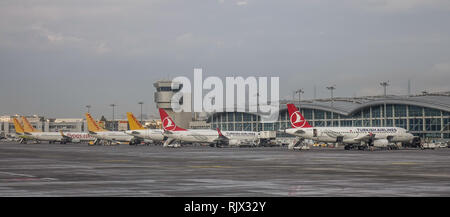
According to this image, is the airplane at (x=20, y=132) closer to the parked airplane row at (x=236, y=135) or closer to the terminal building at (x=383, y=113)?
the parked airplane row at (x=236, y=135)

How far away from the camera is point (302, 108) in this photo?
15788 cm

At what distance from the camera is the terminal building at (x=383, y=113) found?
12369cm

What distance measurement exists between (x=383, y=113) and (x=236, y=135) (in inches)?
1390

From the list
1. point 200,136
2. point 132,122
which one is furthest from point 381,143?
point 132,122

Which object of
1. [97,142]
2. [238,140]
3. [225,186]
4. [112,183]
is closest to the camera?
[225,186]

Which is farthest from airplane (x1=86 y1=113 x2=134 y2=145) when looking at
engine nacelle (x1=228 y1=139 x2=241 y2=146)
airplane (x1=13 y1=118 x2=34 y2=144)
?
engine nacelle (x1=228 y1=139 x2=241 y2=146)

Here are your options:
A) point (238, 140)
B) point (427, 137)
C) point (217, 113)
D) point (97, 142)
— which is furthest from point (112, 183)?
point (217, 113)

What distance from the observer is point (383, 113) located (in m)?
136

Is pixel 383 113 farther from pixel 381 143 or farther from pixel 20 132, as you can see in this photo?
pixel 20 132

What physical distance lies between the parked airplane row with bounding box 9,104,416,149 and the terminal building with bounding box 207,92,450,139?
21.4m

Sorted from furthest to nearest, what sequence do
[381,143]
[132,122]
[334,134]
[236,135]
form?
[132,122] < [236,135] < [381,143] < [334,134]

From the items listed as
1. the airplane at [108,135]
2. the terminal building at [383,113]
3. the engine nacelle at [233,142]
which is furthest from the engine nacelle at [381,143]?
the airplane at [108,135]
